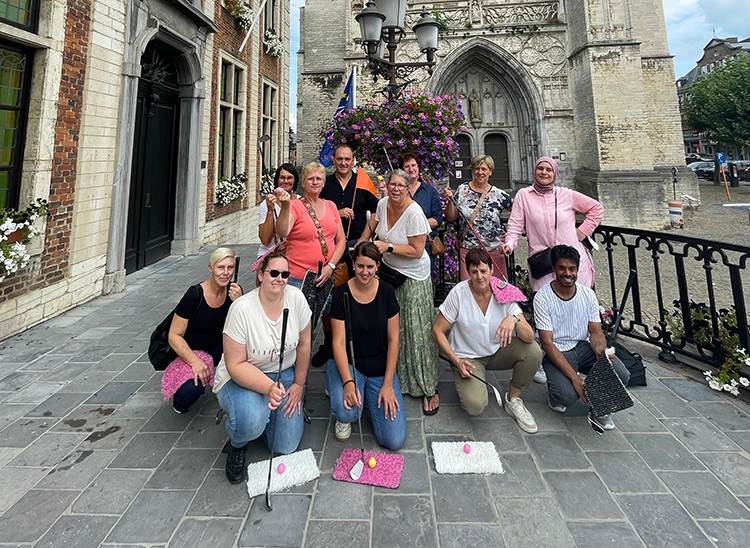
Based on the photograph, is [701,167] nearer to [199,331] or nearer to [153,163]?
[153,163]

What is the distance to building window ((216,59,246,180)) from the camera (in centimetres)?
910

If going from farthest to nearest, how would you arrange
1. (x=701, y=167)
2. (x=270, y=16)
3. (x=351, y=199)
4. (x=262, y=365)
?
(x=701, y=167), (x=270, y=16), (x=351, y=199), (x=262, y=365)

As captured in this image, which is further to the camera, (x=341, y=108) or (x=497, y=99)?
(x=497, y=99)

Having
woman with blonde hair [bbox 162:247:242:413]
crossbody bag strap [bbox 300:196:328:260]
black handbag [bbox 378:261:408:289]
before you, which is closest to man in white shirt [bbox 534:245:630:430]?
black handbag [bbox 378:261:408:289]

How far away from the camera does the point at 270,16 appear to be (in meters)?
11.3

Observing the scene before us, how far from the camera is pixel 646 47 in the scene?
A: 58.0 ft

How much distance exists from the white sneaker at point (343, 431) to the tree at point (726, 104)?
32910 mm

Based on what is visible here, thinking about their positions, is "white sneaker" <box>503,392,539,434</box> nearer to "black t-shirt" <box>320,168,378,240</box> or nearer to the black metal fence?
the black metal fence

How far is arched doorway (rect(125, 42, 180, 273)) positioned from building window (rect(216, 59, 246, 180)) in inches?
53.8

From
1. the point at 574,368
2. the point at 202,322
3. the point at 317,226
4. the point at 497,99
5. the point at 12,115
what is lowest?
the point at 574,368

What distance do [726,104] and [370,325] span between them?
109 ft

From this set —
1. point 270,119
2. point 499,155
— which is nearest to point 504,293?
point 270,119

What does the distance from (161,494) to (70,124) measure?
5055mm

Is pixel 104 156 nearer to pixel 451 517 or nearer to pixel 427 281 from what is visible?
pixel 427 281
